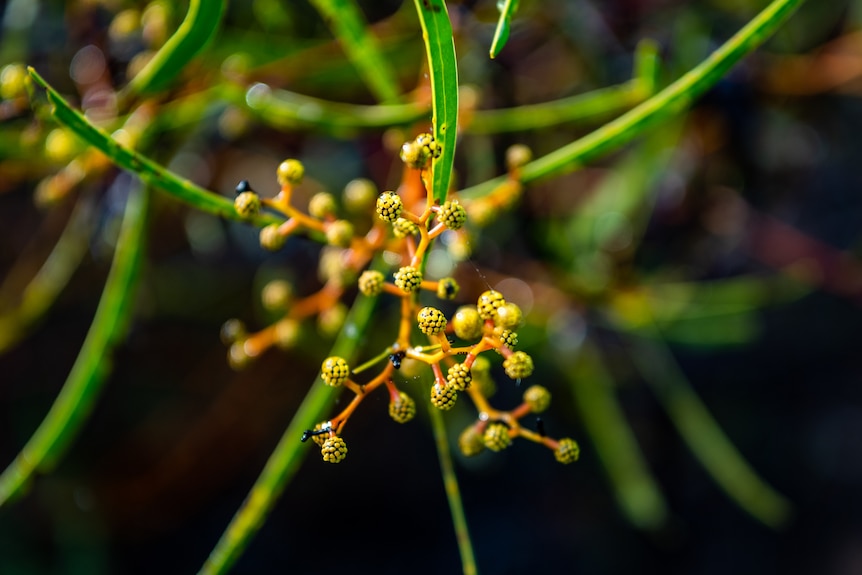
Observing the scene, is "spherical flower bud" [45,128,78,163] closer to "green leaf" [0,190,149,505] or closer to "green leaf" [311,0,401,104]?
"green leaf" [0,190,149,505]

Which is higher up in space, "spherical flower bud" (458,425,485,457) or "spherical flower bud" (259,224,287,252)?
"spherical flower bud" (259,224,287,252)

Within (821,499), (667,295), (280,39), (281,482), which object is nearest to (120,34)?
(280,39)

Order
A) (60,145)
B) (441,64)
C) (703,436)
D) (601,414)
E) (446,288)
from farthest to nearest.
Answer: (703,436)
(601,414)
(60,145)
(446,288)
(441,64)

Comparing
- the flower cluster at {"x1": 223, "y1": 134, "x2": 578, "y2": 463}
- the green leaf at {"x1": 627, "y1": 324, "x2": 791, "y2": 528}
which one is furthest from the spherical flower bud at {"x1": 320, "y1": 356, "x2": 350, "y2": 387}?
the green leaf at {"x1": 627, "y1": 324, "x2": 791, "y2": 528}

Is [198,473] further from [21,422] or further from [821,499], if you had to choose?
[821,499]

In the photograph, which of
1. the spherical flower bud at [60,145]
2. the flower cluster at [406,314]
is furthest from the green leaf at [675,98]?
the spherical flower bud at [60,145]

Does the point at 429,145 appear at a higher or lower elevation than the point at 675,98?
lower

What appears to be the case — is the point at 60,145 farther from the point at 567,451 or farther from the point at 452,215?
the point at 567,451

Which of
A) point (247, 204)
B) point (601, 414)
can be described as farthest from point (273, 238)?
point (601, 414)
